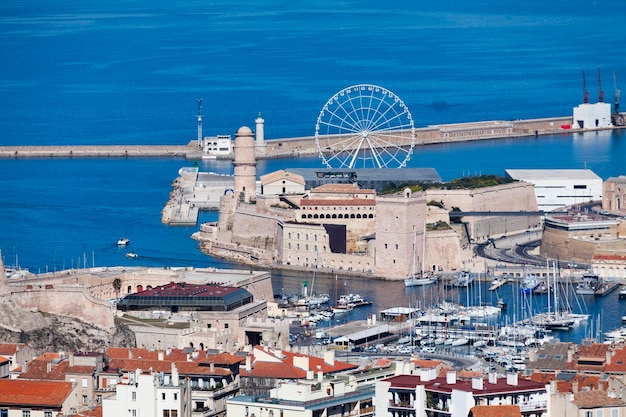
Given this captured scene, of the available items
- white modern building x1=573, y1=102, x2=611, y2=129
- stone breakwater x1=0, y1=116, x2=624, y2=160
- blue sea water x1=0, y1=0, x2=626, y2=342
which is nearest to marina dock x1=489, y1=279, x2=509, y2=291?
blue sea water x1=0, y1=0, x2=626, y2=342

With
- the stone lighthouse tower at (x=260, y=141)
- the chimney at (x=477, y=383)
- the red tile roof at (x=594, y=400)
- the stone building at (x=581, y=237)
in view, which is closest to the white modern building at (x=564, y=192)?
the stone building at (x=581, y=237)

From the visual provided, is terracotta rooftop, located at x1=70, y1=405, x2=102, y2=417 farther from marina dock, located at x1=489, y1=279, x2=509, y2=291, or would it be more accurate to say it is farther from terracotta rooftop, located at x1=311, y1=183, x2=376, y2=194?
terracotta rooftop, located at x1=311, y1=183, x2=376, y2=194

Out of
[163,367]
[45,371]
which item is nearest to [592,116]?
[45,371]

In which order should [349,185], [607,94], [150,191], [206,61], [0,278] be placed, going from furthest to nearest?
1. [206,61]
2. [607,94]
3. [150,191]
4. [349,185]
5. [0,278]

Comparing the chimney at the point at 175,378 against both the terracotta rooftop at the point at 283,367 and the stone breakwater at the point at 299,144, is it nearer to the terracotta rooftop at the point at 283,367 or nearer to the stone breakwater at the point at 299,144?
the terracotta rooftop at the point at 283,367

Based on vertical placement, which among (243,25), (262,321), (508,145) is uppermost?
(243,25)

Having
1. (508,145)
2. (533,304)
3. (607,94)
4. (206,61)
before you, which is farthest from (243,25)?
(533,304)

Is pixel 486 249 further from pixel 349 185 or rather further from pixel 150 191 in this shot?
pixel 150 191

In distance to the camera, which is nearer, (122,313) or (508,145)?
(122,313)

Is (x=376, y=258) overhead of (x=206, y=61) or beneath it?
beneath
